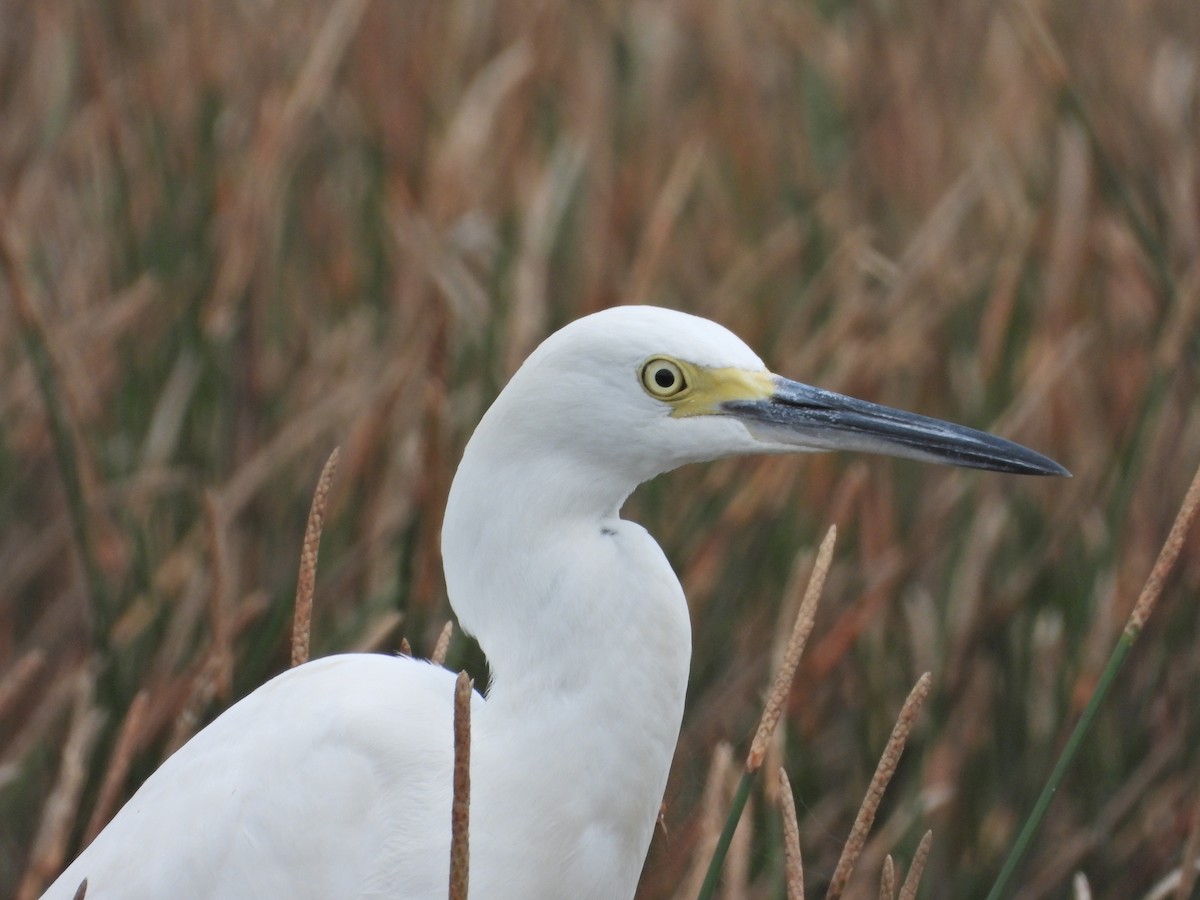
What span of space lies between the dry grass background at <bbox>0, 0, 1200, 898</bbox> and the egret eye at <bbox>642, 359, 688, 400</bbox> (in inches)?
18.2

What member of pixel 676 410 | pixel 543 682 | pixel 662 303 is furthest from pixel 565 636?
pixel 662 303

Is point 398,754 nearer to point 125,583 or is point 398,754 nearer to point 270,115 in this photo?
point 125,583

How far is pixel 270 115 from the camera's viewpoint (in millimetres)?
2467

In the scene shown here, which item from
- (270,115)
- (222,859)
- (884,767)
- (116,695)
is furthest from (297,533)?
(884,767)

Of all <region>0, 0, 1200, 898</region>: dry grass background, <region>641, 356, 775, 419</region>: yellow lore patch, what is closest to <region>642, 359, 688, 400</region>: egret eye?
<region>641, 356, 775, 419</region>: yellow lore patch

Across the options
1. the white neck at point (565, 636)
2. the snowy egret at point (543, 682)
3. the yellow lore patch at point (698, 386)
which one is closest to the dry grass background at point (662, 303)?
the snowy egret at point (543, 682)

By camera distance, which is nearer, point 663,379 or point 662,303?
point 663,379

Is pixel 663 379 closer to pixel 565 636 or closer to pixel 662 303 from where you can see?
pixel 565 636

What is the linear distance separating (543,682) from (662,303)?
59.8 inches

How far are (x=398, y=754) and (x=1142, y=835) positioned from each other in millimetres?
1008

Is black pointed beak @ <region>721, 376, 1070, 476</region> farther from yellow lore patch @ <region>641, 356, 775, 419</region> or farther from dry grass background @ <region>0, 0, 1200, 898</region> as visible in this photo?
A: dry grass background @ <region>0, 0, 1200, 898</region>

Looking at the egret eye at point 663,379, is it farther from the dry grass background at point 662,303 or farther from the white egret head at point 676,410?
the dry grass background at point 662,303

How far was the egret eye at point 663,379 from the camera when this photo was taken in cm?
123

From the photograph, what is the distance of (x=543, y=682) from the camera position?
1.27 meters
